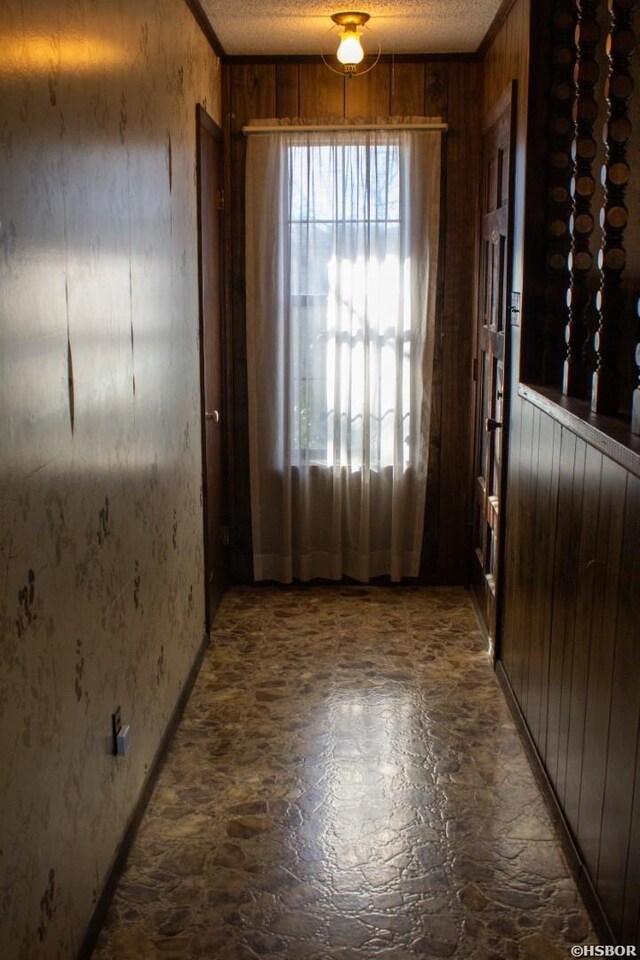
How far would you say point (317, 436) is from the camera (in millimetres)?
4957

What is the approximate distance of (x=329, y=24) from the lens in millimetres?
4105

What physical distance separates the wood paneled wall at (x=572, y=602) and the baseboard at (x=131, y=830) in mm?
1187

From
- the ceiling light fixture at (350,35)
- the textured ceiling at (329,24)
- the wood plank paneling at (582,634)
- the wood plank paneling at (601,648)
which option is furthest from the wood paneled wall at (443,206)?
the wood plank paneling at (601,648)

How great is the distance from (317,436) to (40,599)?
3184 millimetres

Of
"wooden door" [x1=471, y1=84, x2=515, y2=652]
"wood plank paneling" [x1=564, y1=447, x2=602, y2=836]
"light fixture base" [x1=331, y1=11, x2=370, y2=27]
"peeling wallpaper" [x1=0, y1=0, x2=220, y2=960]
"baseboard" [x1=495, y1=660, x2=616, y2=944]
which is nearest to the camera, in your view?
"peeling wallpaper" [x1=0, y1=0, x2=220, y2=960]

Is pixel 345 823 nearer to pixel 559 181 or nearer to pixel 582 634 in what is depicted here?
pixel 582 634

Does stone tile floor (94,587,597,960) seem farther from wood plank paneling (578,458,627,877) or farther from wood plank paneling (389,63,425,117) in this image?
wood plank paneling (389,63,425,117)

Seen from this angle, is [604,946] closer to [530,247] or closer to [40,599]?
[40,599]

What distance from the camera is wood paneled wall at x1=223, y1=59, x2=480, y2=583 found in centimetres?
470

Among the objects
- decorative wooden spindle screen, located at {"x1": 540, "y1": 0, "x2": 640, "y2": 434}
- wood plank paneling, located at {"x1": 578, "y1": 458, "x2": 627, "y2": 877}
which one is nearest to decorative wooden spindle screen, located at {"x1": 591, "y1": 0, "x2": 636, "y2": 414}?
decorative wooden spindle screen, located at {"x1": 540, "y1": 0, "x2": 640, "y2": 434}

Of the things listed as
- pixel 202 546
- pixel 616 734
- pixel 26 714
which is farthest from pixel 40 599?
pixel 202 546

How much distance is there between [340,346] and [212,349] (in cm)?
69

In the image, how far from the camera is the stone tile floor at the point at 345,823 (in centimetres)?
233

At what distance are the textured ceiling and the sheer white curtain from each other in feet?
1.30
